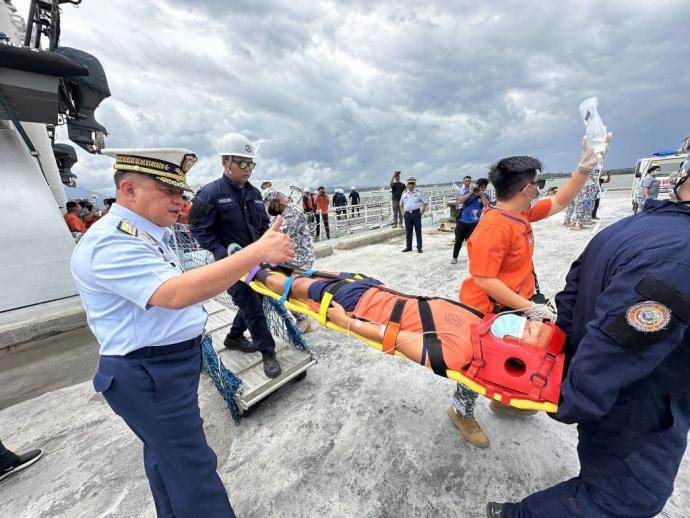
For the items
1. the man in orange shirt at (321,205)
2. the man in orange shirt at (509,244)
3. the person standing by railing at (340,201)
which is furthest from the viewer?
the person standing by railing at (340,201)

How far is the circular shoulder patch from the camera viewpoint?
2.78 feet

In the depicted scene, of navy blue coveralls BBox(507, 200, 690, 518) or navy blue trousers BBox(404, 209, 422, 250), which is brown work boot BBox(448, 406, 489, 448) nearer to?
navy blue coveralls BBox(507, 200, 690, 518)

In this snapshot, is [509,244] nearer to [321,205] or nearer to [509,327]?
[509,327]

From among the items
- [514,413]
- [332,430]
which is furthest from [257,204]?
[514,413]

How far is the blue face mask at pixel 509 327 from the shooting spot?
142 centimetres

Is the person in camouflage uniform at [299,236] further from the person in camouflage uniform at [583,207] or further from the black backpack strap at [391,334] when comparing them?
the person in camouflage uniform at [583,207]

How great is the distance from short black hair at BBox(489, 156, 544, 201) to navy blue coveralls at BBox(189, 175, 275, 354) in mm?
2223

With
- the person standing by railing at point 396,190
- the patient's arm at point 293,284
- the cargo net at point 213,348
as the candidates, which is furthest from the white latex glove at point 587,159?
the person standing by railing at point 396,190

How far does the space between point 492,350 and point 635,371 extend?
20.6 inches

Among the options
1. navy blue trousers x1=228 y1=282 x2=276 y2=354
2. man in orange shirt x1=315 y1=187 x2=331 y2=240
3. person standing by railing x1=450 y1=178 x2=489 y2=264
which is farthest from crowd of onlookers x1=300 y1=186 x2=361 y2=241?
navy blue trousers x1=228 y1=282 x2=276 y2=354

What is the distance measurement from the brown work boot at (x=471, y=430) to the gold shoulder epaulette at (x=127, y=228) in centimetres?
246

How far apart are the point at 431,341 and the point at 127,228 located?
1.51 metres

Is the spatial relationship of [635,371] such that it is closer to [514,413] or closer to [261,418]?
[514,413]

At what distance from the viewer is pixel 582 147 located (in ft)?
6.62
